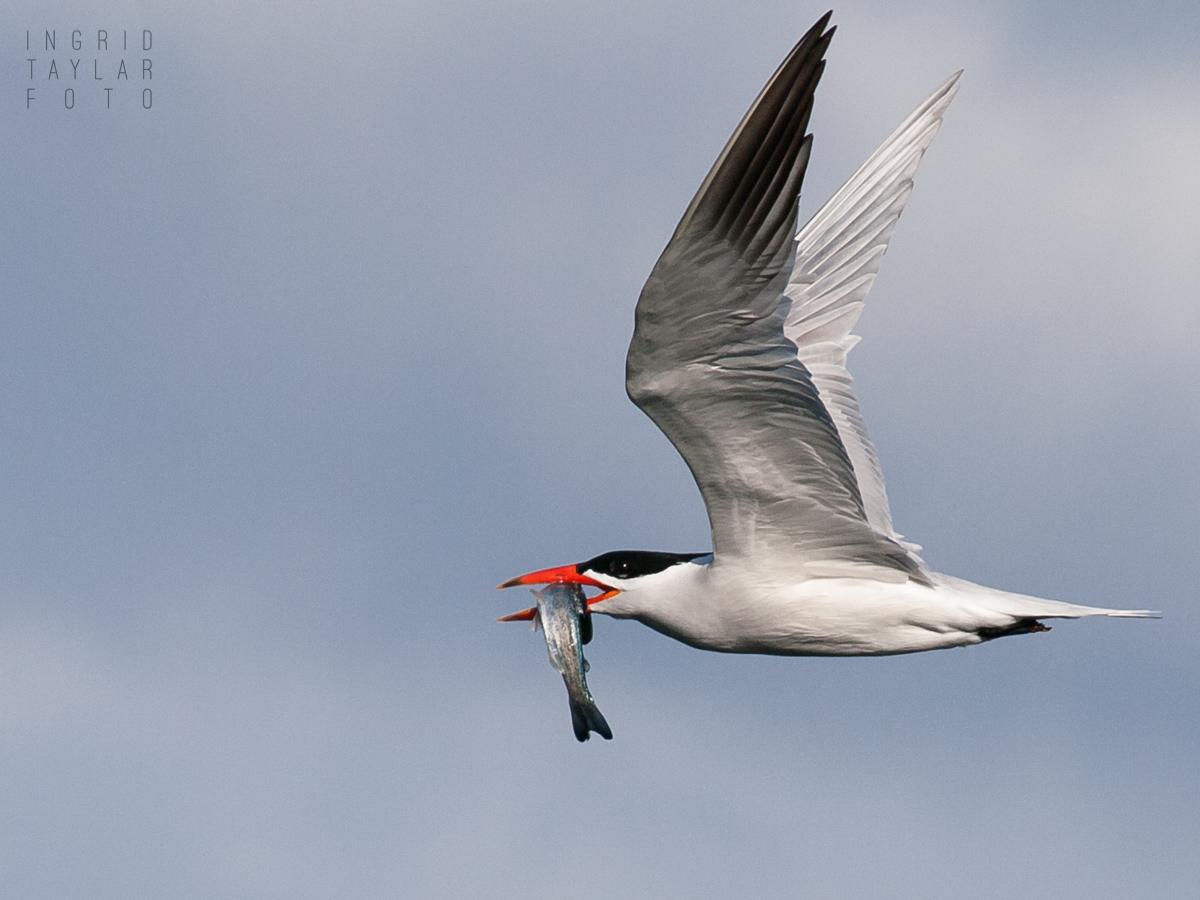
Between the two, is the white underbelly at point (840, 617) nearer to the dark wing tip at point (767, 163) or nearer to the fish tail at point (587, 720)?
the fish tail at point (587, 720)

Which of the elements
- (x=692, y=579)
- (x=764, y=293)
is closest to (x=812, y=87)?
(x=764, y=293)

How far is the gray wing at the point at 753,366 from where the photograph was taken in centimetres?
730

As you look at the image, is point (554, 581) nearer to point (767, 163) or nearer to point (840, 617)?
point (840, 617)

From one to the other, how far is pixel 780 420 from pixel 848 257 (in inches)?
111

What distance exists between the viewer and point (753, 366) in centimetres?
786

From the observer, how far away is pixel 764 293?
24.9 ft

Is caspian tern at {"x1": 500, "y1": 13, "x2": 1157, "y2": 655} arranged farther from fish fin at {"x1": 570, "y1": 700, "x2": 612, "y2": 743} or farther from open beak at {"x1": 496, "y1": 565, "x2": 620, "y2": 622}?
fish fin at {"x1": 570, "y1": 700, "x2": 612, "y2": 743}

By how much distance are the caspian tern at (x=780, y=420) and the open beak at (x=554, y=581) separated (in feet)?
0.04

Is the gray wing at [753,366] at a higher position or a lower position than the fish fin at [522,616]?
higher

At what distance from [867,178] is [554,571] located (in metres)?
3.50

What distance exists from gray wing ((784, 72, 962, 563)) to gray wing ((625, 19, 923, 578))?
4.23ft

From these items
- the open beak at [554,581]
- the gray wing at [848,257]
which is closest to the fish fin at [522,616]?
the open beak at [554,581]

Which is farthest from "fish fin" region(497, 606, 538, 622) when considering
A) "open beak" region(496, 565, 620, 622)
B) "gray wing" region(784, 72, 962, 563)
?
"gray wing" region(784, 72, 962, 563)

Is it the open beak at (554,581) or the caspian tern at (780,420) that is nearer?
the caspian tern at (780,420)
